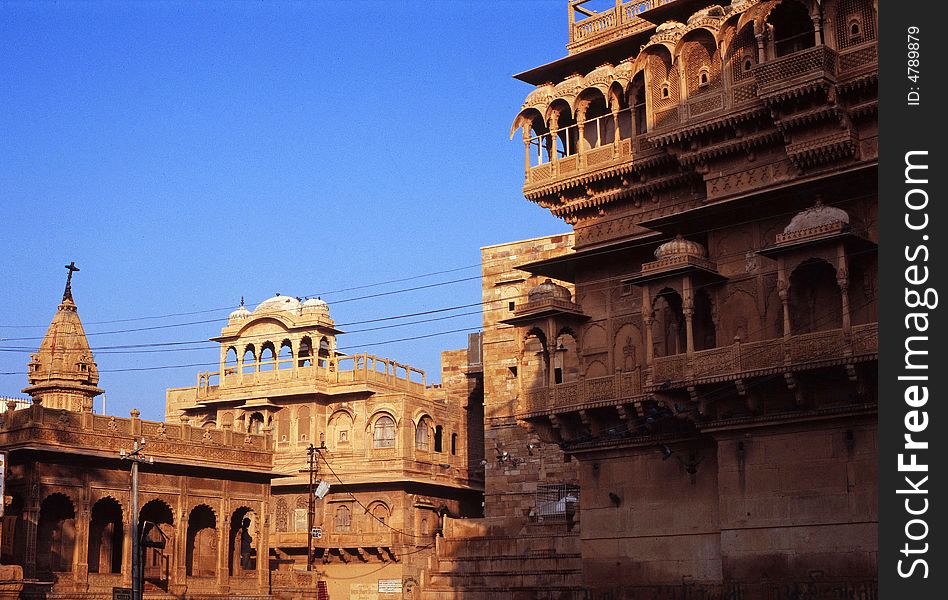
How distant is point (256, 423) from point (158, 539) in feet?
41.8

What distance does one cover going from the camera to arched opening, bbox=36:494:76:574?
37.1 meters

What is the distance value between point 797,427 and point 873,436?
5.07ft

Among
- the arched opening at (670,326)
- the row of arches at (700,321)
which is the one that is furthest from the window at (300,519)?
the arched opening at (670,326)

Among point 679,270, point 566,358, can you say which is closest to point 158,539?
point 566,358

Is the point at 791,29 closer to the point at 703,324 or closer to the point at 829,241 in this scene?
the point at 829,241

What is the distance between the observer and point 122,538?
40.8 m

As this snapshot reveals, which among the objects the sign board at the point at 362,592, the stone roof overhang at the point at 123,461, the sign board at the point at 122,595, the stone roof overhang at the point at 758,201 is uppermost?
the stone roof overhang at the point at 758,201

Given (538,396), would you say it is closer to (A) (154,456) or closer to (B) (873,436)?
(B) (873,436)

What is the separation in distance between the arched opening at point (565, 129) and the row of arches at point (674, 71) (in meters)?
0.03

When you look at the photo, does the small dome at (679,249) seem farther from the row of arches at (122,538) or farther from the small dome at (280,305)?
the small dome at (280,305)

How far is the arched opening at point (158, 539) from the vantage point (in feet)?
132

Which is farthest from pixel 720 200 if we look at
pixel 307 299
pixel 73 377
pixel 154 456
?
pixel 307 299

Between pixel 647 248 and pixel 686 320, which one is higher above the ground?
pixel 647 248

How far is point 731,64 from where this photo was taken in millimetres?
26328
